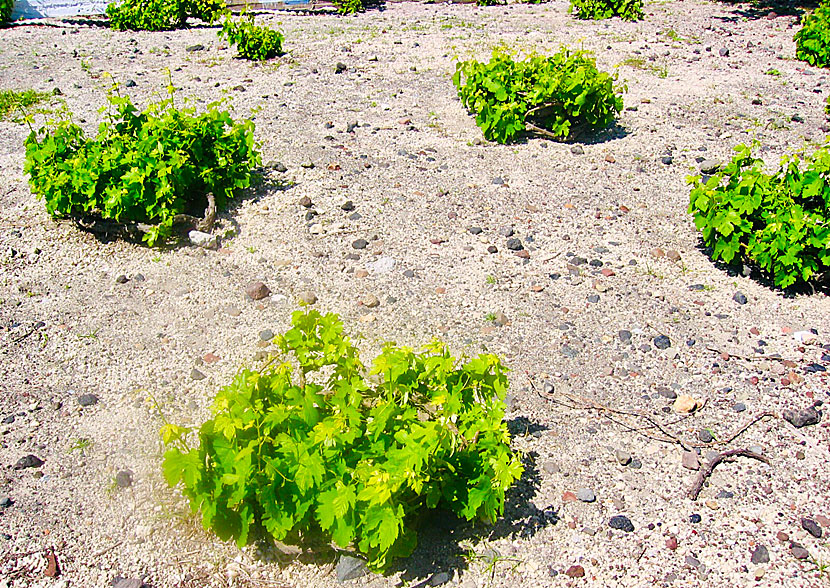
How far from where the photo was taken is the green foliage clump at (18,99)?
7461 mm

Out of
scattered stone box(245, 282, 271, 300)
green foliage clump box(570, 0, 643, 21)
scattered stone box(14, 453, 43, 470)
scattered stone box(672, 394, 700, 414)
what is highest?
green foliage clump box(570, 0, 643, 21)

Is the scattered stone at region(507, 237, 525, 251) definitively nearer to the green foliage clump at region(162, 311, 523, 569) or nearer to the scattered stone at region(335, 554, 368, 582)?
the green foliage clump at region(162, 311, 523, 569)

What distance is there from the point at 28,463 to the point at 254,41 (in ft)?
21.0

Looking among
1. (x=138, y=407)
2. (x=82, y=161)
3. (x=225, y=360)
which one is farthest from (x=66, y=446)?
(x=82, y=161)

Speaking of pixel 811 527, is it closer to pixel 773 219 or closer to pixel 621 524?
pixel 621 524

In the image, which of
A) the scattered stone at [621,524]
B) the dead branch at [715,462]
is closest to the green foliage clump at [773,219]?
the dead branch at [715,462]

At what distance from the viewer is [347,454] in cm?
267

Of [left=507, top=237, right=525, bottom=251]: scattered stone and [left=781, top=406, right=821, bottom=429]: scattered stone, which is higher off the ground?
[left=507, top=237, right=525, bottom=251]: scattered stone

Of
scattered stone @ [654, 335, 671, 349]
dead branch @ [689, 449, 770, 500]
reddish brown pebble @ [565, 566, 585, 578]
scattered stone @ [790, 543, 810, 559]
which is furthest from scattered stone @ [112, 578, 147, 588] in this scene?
scattered stone @ [654, 335, 671, 349]

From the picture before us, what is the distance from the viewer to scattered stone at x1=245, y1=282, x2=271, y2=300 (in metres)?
4.48

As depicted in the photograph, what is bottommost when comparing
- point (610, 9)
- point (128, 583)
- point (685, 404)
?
point (128, 583)

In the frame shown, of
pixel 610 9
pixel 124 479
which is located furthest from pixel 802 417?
pixel 610 9

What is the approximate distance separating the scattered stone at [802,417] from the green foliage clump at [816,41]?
6.08 meters

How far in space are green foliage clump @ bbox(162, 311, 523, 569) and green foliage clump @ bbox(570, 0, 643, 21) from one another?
8.67m
